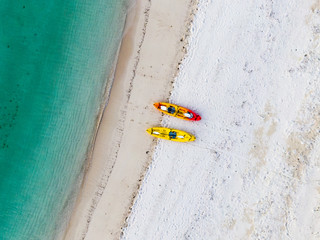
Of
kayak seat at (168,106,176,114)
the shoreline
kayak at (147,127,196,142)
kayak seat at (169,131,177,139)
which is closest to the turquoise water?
the shoreline

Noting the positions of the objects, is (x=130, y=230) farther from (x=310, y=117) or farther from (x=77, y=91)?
(x=310, y=117)

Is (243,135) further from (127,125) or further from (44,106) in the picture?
(44,106)

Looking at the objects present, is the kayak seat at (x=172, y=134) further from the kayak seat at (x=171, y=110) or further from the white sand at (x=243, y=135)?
the kayak seat at (x=171, y=110)

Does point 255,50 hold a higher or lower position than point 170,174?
higher

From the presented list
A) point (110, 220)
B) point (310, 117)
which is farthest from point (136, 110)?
point (310, 117)

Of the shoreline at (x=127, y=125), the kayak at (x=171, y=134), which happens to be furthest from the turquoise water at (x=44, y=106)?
the kayak at (x=171, y=134)

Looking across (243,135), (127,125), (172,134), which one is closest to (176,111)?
(172,134)
